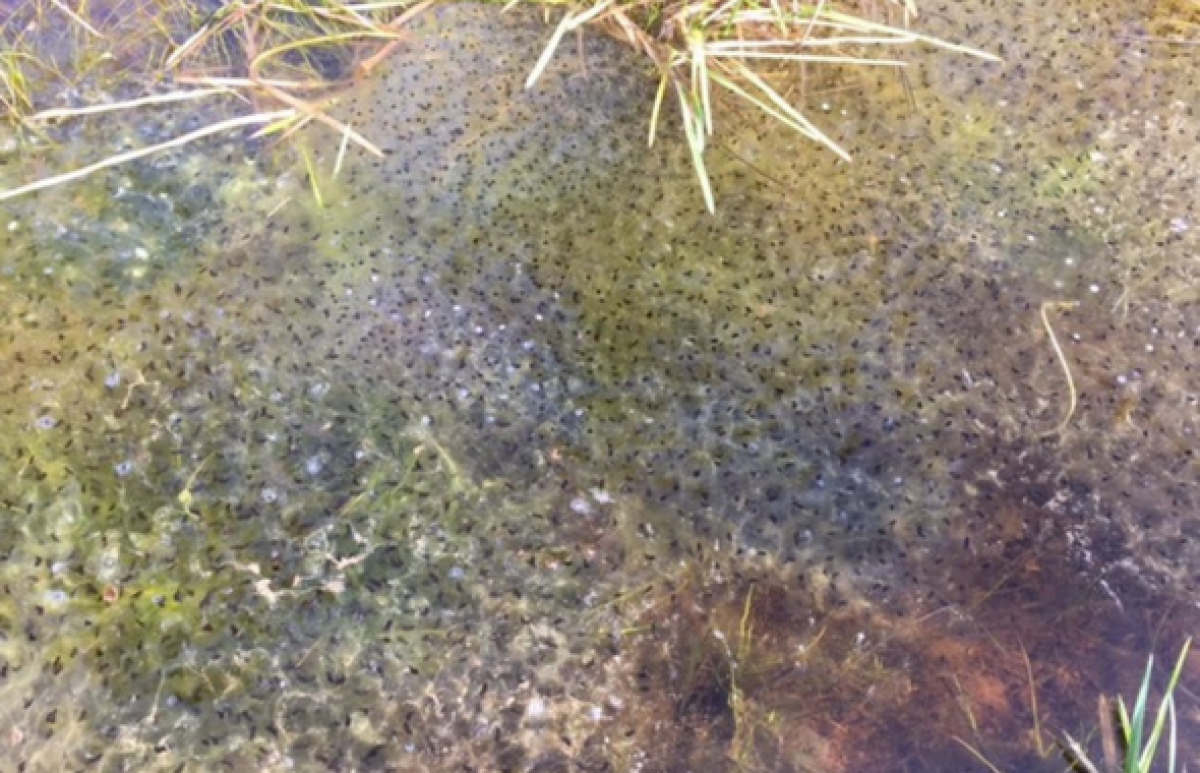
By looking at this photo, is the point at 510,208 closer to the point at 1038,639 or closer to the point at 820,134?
the point at 820,134

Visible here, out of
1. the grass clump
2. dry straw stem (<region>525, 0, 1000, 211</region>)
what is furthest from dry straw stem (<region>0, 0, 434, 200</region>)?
the grass clump

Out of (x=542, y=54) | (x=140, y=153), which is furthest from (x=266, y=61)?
(x=542, y=54)

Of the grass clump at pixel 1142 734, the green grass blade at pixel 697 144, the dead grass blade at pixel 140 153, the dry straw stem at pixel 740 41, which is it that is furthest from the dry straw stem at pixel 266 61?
the grass clump at pixel 1142 734

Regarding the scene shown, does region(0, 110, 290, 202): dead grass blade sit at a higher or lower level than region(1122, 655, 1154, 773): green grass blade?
higher

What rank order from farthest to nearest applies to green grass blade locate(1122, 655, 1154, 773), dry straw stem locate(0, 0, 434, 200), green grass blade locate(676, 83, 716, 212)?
dry straw stem locate(0, 0, 434, 200)
green grass blade locate(676, 83, 716, 212)
green grass blade locate(1122, 655, 1154, 773)

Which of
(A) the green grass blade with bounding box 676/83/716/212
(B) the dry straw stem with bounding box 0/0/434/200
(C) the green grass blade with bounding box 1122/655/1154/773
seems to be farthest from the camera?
(B) the dry straw stem with bounding box 0/0/434/200

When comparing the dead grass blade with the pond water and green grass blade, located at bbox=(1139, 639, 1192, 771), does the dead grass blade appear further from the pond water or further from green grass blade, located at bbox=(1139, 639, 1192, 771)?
green grass blade, located at bbox=(1139, 639, 1192, 771)

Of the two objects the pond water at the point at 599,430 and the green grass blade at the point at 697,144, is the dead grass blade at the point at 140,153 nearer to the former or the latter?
the pond water at the point at 599,430
